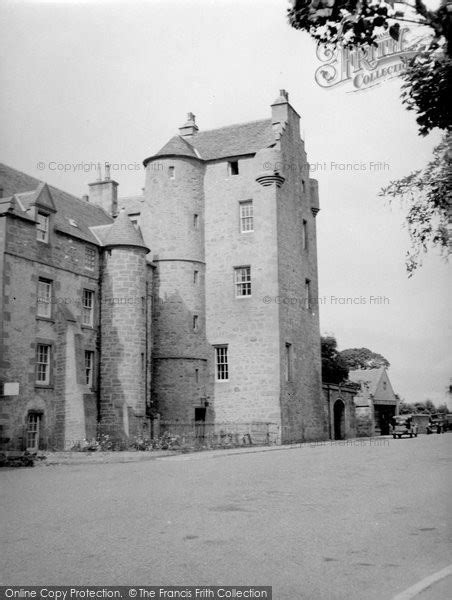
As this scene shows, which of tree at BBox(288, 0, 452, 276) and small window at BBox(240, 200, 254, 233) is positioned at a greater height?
small window at BBox(240, 200, 254, 233)

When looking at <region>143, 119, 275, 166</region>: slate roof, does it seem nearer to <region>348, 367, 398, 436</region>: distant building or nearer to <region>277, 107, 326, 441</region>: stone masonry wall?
<region>277, 107, 326, 441</region>: stone masonry wall

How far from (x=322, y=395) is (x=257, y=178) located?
13.9 m

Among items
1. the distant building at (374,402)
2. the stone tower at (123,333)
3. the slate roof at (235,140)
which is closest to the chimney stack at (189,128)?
the slate roof at (235,140)

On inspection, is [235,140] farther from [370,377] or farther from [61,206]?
[370,377]

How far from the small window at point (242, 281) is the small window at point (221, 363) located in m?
3.01

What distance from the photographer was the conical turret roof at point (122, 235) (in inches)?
1281

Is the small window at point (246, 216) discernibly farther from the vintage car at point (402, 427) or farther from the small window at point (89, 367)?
the vintage car at point (402, 427)

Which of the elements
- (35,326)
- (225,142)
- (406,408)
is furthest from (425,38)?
(406,408)

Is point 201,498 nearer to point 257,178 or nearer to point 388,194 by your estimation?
point 388,194

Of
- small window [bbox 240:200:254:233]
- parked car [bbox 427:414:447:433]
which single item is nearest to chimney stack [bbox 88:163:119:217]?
small window [bbox 240:200:254:233]

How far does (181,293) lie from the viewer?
120 feet

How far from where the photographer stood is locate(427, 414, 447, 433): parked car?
2102 inches

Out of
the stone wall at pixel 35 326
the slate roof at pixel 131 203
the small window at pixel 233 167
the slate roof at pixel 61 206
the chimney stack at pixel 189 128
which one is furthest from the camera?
the slate roof at pixel 131 203

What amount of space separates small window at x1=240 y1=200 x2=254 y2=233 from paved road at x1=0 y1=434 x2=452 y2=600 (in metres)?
22.2
